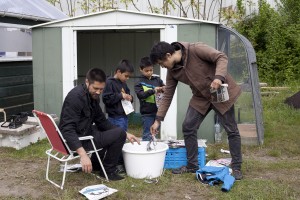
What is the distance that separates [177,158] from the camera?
5.03 metres

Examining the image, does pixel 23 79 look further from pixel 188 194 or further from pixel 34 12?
pixel 188 194

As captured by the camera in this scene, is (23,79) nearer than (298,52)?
Yes

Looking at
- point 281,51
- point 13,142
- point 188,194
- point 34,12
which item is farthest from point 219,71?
point 281,51

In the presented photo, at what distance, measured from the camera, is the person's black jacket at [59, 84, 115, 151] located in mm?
4234

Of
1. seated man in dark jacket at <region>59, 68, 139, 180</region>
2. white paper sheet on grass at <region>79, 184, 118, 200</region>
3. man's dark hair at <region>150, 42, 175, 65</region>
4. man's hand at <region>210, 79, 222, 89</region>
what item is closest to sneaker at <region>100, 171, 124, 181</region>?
seated man in dark jacket at <region>59, 68, 139, 180</region>

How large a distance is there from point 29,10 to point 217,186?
568 cm

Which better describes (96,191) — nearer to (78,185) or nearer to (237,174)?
(78,185)

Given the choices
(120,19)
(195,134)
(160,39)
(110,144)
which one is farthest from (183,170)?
(120,19)

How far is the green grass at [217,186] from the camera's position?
422 cm

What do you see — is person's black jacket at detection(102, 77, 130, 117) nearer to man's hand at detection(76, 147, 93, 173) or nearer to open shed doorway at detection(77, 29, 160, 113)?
man's hand at detection(76, 147, 93, 173)

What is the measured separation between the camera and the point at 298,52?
496 inches

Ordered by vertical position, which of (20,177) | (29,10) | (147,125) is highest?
(29,10)

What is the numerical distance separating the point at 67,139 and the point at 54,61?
304 cm

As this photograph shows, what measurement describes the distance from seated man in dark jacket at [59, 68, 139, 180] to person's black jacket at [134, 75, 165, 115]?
101 centimetres
